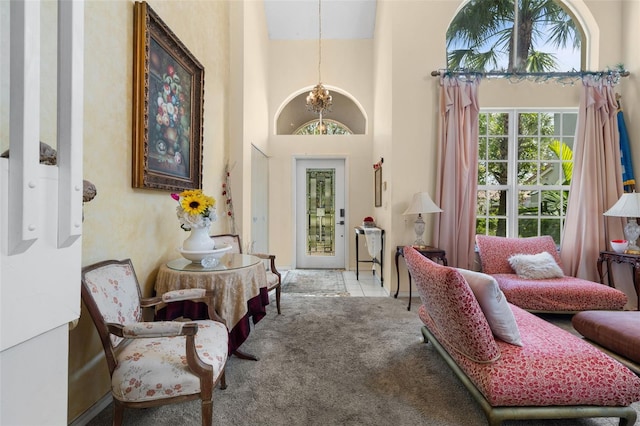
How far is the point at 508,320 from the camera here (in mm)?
1664

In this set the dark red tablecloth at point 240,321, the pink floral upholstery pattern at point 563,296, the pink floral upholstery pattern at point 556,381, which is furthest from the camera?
the pink floral upholstery pattern at point 563,296

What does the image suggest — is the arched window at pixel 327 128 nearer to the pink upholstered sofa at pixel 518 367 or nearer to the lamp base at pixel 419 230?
the lamp base at pixel 419 230

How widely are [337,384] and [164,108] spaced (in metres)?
2.28

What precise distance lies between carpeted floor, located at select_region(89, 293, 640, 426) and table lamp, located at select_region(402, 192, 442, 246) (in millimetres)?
1043

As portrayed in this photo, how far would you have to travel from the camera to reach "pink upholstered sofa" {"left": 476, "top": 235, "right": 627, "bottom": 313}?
9.48ft

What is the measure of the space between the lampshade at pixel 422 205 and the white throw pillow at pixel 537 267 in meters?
0.98

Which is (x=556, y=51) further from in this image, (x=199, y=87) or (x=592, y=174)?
(x=199, y=87)

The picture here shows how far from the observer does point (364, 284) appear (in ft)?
14.7

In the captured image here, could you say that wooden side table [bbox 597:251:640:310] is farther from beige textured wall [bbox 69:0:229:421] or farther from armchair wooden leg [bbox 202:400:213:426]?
beige textured wall [bbox 69:0:229:421]

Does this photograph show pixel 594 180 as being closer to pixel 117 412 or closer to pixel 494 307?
pixel 494 307

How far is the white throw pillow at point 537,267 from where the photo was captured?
318 cm

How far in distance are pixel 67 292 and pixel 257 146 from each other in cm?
397

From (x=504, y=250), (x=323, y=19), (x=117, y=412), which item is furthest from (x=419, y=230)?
(x=323, y=19)

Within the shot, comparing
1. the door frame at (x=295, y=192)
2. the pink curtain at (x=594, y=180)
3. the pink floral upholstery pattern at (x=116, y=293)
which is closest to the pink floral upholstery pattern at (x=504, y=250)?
the pink curtain at (x=594, y=180)
